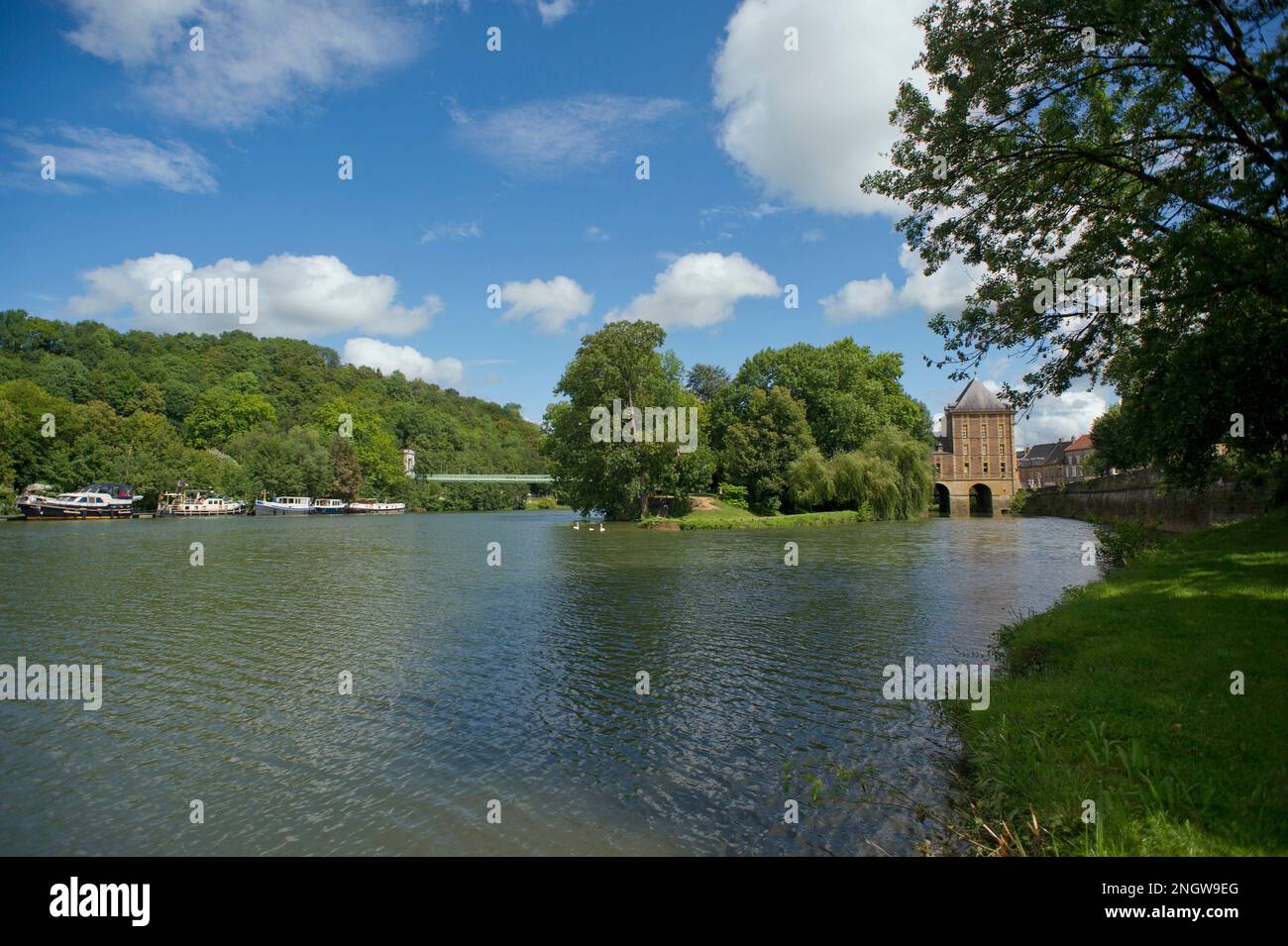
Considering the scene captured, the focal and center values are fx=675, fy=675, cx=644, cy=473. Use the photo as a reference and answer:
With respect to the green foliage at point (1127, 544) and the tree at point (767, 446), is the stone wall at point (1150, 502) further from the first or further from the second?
the tree at point (767, 446)

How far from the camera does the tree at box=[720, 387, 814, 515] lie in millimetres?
64688

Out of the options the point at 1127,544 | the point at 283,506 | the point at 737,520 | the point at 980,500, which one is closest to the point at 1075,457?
the point at 980,500

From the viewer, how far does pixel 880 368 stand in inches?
3322

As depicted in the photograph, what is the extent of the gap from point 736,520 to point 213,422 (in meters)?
92.0

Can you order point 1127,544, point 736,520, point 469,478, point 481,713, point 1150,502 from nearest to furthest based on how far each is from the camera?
point 481,713 < point 1127,544 < point 1150,502 < point 736,520 < point 469,478

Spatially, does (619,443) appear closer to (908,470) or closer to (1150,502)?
(908,470)

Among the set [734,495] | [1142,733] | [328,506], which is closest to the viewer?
[1142,733]

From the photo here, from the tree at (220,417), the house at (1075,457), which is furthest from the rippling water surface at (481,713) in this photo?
the house at (1075,457)

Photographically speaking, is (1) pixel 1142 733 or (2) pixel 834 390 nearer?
(1) pixel 1142 733
